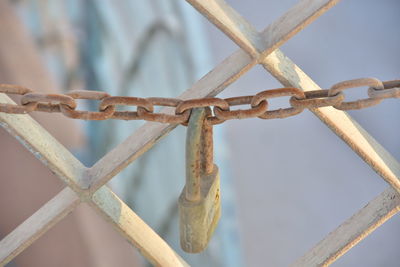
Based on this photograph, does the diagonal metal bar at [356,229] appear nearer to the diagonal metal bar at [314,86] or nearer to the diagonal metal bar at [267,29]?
the diagonal metal bar at [314,86]

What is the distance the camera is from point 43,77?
7.57ft

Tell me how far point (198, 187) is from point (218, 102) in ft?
0.42

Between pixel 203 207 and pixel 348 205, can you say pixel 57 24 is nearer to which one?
pixel 203 207

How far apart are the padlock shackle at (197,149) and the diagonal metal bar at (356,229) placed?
252 millimetres

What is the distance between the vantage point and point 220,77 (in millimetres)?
887

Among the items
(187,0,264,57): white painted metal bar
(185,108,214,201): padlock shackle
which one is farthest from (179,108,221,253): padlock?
(187,0,264,57): white painted metal bar

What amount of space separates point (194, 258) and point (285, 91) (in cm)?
201

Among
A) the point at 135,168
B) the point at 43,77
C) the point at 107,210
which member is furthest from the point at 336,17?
the point at 107,210

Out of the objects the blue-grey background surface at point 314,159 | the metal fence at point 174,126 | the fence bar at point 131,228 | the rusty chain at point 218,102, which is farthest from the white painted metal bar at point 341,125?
the blue-grey background surface at point 314,159

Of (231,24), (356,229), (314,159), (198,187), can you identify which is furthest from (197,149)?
(314,159)

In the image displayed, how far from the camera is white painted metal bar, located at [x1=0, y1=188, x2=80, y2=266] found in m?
0.98

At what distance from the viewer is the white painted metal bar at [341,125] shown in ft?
2.90

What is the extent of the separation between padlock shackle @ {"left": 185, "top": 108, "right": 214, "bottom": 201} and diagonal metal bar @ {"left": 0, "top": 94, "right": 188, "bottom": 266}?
185mm

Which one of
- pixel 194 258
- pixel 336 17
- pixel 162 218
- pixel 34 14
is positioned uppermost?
pixel 336 17
